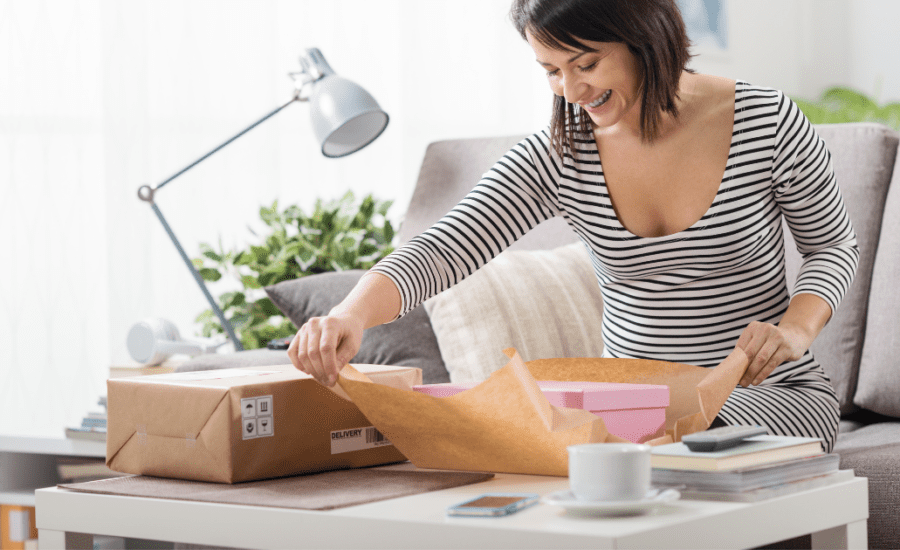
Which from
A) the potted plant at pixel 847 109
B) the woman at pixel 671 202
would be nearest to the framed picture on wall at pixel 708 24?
the potted plant at pixel 847 109

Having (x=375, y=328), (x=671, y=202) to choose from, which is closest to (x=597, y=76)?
(x=671, y=202)

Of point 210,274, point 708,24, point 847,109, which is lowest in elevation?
point 210,274

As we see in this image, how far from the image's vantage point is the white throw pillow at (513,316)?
1.72m

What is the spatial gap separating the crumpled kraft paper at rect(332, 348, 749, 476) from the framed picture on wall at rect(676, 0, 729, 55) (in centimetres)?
285

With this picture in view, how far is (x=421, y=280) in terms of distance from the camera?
1.20m

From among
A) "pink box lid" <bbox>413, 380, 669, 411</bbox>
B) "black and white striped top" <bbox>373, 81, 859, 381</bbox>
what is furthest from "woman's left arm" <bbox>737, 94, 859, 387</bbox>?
"pink box lid" <bbox>413, 380, 669, 411</bbox>

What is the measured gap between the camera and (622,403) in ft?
3.08

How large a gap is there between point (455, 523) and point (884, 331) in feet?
3.96

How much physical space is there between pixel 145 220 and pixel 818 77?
2.95 meters

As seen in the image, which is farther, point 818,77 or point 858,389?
point 818,77

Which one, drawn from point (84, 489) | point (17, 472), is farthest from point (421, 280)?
point (17, 472)

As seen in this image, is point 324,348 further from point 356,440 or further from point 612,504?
point 612,504

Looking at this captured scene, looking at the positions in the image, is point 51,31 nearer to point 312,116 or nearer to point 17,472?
point 312,116

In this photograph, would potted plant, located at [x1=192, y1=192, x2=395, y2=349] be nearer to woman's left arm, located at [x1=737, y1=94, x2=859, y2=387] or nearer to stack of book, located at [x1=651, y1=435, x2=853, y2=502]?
woman's left arm, located at [x1=737, y1=94, x2=859, y2=387]
